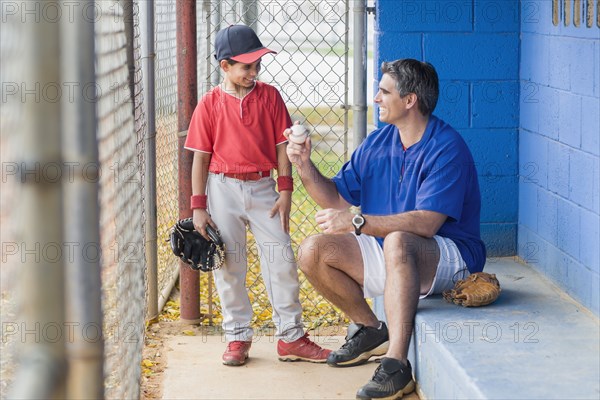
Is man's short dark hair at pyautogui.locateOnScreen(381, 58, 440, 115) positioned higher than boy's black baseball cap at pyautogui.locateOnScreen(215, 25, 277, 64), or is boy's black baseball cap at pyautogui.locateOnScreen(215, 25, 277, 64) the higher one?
boy's black baseball cap at pyautogui.locateOnScreen(215, 25, 277, 64)

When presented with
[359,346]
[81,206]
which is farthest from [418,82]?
[81,206]

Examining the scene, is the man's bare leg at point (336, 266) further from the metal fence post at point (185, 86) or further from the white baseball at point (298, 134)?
the metal fence post at point (185, 86)

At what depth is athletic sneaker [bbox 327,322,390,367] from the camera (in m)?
4.56

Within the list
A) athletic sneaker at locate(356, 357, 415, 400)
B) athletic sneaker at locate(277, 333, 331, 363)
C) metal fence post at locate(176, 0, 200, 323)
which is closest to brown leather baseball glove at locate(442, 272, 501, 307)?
athletic sneaker at locate(356, 357, 415, 400)

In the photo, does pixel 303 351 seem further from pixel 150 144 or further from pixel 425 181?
pixel 150 144

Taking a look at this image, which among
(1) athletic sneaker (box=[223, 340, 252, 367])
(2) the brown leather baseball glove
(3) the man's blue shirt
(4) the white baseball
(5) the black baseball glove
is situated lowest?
(1) athletic sneaker (box=[223, 340, 252, 367])

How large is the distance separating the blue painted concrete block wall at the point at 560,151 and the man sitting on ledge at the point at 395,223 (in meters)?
0.47

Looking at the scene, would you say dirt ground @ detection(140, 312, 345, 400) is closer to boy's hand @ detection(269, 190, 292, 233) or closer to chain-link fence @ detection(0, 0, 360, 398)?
chain-link fence @ detection(0, 0, 360, 398)

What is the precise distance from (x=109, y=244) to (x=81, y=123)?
3.73m

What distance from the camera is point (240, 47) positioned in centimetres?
445

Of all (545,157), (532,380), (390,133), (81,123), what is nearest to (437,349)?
(532,380)

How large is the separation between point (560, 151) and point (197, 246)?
1.86 m

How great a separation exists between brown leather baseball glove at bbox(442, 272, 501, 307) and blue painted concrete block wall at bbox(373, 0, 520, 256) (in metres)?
1.11

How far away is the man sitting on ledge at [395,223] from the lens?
4.05m
